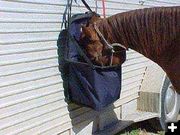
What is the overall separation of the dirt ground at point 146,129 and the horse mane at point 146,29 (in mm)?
2357

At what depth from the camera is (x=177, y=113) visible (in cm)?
659

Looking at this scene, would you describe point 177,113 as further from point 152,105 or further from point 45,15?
point 45,15

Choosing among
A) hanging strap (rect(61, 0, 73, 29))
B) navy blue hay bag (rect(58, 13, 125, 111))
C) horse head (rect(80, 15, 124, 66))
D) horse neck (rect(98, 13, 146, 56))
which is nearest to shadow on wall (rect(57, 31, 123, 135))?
navy blue hay bag (rect(58, 13, 125, 111))

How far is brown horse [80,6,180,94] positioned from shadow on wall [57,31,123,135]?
0.45m

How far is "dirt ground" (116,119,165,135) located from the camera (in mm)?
5934

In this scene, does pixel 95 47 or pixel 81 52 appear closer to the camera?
pixel 95 47

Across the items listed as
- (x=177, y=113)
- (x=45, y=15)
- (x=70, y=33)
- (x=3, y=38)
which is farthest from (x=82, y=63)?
(x=177, y=113)

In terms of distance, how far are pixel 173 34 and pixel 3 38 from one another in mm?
1338

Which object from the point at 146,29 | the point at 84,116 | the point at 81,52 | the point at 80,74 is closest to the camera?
the point at 146,29

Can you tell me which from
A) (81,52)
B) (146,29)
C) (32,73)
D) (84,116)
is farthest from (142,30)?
(84,116)

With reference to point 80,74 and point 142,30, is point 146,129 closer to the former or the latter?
point 80,74

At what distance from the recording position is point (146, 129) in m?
6.18

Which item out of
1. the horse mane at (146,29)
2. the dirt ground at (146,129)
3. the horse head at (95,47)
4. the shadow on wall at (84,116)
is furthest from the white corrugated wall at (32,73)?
the dirt ground at (146,129)

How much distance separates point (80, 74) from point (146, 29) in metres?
0.84
